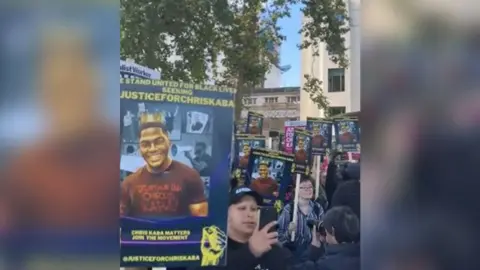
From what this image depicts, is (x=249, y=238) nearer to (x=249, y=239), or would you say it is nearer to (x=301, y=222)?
(x=249, y=239)

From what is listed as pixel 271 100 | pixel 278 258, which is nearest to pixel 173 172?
pixel 278 258

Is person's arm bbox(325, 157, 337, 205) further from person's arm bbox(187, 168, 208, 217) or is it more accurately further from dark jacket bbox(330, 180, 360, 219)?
person's arm bbox(187, 168, 208, 217)

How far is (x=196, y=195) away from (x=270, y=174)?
92 cm

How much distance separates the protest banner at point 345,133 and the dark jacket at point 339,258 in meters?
1.26

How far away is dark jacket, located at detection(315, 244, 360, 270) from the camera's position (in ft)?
10.1

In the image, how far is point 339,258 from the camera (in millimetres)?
3262

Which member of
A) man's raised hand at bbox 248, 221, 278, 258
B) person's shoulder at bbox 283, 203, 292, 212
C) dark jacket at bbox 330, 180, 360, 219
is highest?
dark jacket at bbox 330, 180, 360, 219

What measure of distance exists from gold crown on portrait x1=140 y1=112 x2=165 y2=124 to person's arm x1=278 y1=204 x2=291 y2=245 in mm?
1246

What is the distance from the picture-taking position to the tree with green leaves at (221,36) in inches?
248

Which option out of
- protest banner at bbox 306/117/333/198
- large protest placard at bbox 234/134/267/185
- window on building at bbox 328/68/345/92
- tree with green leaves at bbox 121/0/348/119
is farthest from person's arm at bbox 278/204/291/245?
window on building at bbox 328/68/345/92

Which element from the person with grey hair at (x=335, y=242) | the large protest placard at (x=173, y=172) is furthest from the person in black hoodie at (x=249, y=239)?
the large protest placard at (x=173, y=172)
